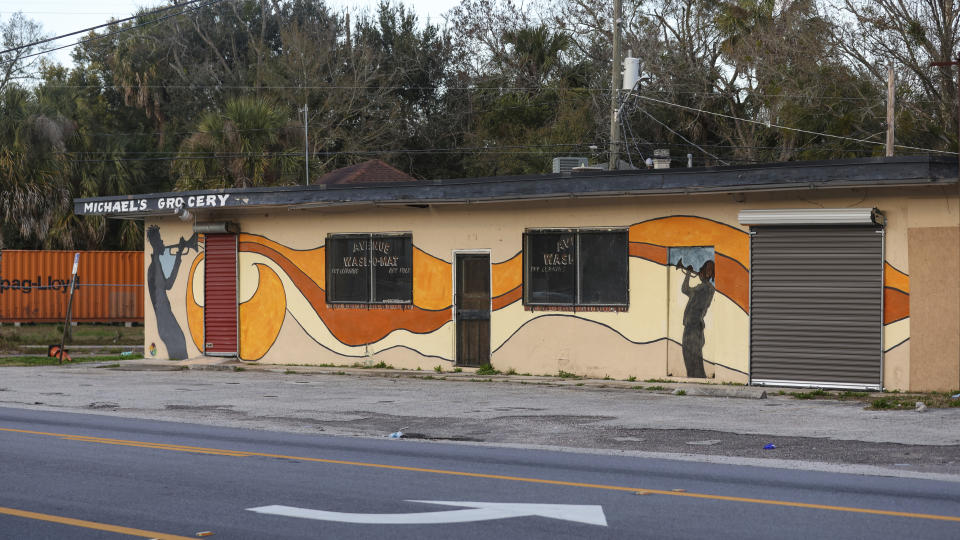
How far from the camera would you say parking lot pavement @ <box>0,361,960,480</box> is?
1226 centimetres

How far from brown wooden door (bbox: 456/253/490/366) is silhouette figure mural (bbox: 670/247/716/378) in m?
4.06

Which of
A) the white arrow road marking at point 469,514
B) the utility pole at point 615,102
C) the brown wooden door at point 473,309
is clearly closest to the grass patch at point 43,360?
Answer: the brown wooden door at point 473,309

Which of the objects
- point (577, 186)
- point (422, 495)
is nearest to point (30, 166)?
point (577, 186)

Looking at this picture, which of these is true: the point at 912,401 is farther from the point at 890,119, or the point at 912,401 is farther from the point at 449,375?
the point at 890,119

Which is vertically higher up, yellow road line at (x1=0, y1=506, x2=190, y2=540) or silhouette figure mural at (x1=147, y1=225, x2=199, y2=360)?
silhouette figure mural at (x1=147, y1=225, x2=199, y2=360)

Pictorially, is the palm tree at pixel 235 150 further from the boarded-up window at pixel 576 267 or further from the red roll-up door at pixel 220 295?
the boarded-up window at pixel 576 267

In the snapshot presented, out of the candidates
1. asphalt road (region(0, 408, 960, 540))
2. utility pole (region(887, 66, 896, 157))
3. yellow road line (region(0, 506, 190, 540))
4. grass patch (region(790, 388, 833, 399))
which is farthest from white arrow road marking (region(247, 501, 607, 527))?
utility pole (region(887, 66, 896, 157))

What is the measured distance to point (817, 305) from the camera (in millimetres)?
18344

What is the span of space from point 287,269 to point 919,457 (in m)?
15.9

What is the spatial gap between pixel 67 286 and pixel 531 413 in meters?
25.4

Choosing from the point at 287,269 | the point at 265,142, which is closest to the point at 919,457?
the point at 287,269

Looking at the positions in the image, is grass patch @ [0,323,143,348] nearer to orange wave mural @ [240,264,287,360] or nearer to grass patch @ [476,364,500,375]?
orange wave mural @ [240,264,287,360]

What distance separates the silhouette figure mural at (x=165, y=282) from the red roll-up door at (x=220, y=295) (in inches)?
23.7

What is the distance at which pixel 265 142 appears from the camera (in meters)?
34.6
